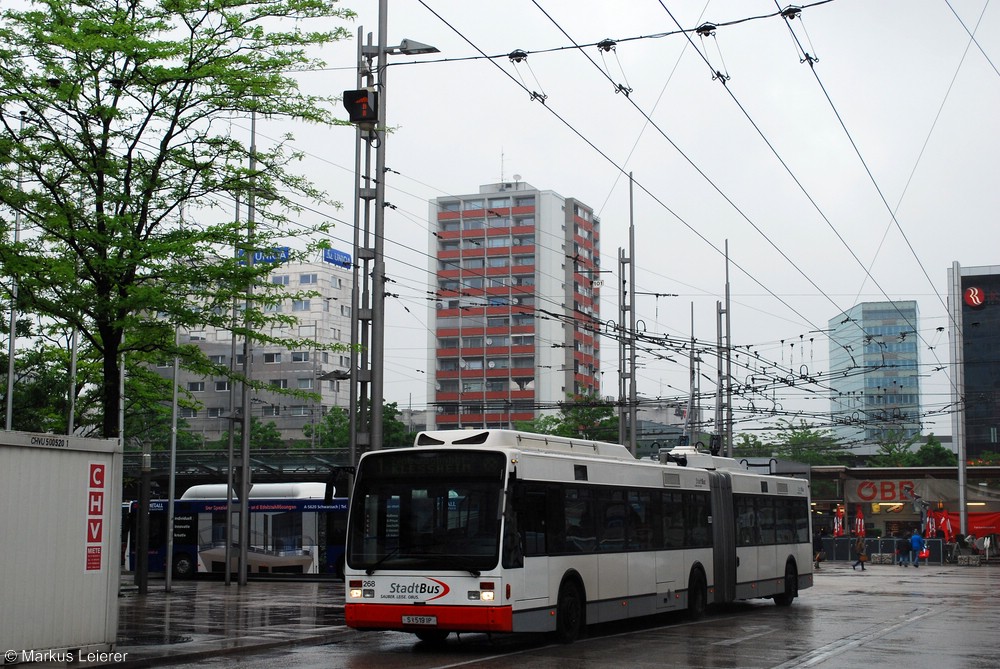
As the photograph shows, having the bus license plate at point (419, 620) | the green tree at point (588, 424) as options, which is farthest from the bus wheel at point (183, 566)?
the green tree at point (588, 424)

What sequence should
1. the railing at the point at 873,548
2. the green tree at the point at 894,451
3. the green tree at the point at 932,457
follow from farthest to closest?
1. the green tree at the point at 932,457
2. the green tree at the point at 894,451
3. the railing at the point at 873,548

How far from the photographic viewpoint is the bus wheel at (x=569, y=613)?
17.2 m

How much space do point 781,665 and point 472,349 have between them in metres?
102

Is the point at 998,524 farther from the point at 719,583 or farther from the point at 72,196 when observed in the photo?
the point at 72,196

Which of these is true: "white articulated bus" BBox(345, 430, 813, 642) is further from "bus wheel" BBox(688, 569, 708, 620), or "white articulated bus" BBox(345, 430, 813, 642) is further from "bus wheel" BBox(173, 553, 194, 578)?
"bus wheel" BBox(173, 553, 194, 578)

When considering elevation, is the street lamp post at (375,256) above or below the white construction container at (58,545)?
above

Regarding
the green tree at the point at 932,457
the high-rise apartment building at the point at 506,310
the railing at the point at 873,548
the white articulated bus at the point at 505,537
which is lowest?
the railing at the point at 873,548

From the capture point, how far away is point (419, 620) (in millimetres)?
15672

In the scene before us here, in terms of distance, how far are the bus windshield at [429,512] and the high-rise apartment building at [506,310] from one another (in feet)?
314

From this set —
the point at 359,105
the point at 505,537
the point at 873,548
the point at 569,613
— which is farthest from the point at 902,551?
the point at 505,537

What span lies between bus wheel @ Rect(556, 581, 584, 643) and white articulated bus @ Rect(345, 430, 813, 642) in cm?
3

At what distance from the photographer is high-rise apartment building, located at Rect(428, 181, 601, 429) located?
114 meters

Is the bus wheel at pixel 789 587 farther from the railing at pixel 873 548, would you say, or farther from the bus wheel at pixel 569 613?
the railing at pixel 873 548

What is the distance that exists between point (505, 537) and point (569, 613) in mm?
2354
